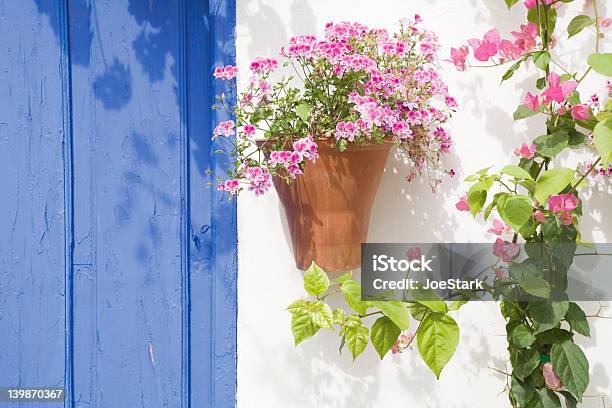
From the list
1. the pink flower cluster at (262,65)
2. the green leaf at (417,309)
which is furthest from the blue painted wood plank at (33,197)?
the green leaf at (417,309)

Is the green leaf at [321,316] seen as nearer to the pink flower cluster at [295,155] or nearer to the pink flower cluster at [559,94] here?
the pink flower cluster at [295,155]

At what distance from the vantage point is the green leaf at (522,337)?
1708mm

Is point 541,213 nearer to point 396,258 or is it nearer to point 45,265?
point 396,258

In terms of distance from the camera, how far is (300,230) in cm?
178

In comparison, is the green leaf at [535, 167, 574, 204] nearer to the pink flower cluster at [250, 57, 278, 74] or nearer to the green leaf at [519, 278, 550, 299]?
the green leaf at [519, 278, 550, 299]

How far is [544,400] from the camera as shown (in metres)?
1.72

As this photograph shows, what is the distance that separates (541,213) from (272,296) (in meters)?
0.78

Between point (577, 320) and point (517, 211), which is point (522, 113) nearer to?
point (517, 211)

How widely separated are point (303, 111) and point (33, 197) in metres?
→ 0.88

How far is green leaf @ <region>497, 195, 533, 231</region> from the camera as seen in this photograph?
1568 millimetres

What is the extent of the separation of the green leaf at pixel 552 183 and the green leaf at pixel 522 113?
0.66 feet

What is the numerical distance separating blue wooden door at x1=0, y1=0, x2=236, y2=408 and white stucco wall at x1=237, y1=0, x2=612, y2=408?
90mm

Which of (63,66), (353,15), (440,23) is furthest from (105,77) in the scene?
(440,23)

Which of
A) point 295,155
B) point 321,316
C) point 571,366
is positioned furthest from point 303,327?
point 571,366
